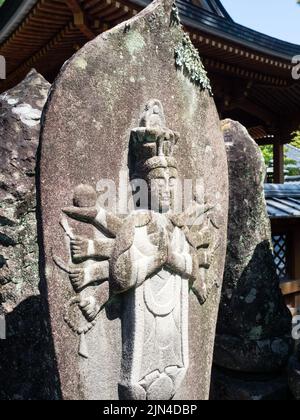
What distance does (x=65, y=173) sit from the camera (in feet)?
6.27

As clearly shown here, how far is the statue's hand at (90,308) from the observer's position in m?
1.92

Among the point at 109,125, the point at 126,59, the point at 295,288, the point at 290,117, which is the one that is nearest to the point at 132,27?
the point at 126,59

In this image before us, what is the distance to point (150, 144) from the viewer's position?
6.79 ft

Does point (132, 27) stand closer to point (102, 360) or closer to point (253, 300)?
point (102, 360)

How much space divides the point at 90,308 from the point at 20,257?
658 millimetres

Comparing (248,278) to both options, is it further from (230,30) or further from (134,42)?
(230,30)

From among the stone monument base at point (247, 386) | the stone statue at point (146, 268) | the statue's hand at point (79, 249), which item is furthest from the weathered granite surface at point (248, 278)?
the statue's hand at point (79, 249)

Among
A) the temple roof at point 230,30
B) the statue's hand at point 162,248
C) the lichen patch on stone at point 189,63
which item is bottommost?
the statue's hand at point 162,248

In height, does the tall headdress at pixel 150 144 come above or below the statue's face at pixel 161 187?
above

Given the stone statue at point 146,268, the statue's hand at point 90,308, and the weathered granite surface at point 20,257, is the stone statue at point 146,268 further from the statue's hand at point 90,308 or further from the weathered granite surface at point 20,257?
the weathered granite surface at point 20,257

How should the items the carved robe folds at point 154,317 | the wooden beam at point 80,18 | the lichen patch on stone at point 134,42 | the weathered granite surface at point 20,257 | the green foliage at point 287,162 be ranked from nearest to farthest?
the carved robe folds at point 154,317 < the lichen patch on stone at point 134,42 < the weathered granite surface at point 20,257 < the wooden beam at point 80,18 < the green foliage at point 287,162

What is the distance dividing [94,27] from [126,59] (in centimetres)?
292

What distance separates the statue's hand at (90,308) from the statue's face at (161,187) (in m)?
0.53

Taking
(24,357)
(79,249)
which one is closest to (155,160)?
(79,249)
